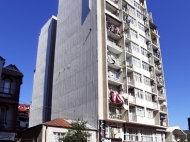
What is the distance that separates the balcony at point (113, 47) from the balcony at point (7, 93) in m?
16.5

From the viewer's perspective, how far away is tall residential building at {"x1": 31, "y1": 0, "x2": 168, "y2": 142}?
3353 centimetres

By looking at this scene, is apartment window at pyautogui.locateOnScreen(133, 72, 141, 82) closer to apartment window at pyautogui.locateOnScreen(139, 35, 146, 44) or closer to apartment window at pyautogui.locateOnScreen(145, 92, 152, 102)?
apartment window at pyautogui.locateOnScreen(145, 92, 152, 102)

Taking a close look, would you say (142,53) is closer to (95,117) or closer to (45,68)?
(95,117)

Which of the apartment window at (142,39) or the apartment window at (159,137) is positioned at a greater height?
the apartment window at (142,39)

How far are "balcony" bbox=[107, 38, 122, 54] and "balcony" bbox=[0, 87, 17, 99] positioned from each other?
16.5m

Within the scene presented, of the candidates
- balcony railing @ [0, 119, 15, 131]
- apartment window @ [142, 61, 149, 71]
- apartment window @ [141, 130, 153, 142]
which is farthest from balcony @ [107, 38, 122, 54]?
balcony railing @ [0, 119, 15, 131]

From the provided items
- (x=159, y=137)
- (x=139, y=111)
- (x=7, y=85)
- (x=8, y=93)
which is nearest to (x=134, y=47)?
(x=139, y=111)

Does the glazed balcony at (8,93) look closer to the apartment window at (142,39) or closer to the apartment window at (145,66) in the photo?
the apartment window at (145,66)

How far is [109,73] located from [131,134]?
9.87 metres

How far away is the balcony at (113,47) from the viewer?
37.1 metres

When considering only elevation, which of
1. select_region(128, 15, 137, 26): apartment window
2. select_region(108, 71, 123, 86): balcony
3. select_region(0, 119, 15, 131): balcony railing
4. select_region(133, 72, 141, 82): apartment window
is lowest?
select_region(0, 119, 15, 131): balcony railing

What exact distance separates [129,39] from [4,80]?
73.2 ft

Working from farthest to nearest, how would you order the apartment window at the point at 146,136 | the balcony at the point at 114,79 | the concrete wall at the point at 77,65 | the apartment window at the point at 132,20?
the apartment window at the point at 132,20, the apartment window at the point at 146,136, the balcony at the point at 114,79, the concrete wall at the point at 77,65

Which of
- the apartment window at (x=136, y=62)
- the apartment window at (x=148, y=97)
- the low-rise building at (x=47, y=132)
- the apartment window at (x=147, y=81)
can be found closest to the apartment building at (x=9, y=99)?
the low-rise building at (x=47, y=132)
